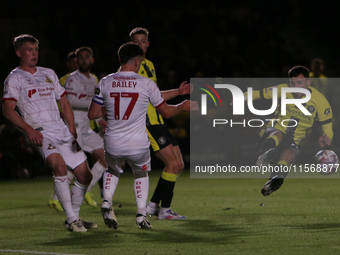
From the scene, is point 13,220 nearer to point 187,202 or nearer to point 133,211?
point 133,211

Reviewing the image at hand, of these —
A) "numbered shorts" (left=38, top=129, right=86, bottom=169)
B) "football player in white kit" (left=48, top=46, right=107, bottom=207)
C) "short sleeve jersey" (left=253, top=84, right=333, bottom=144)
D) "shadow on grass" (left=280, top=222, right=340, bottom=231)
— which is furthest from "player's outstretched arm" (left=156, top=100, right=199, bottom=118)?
"football player in white kit" (left=48, top=46, right=107, bottom=207)

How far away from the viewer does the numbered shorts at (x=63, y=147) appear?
6.21 metres

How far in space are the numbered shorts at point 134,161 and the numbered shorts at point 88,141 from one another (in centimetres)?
267

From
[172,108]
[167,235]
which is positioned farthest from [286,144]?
[167,235]

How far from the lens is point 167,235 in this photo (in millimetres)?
6129

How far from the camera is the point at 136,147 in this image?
6.24 m

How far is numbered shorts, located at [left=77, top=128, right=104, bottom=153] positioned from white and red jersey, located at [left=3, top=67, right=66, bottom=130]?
2.78 m

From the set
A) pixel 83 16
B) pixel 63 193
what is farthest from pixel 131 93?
pixel 83 16

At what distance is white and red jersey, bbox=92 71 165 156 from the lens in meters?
6.18

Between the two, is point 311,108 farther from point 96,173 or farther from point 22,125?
point 22,125

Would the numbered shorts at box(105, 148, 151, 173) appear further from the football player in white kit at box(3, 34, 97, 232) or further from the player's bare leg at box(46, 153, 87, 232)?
the player's bare leg at box(46, 153, 87, 232)

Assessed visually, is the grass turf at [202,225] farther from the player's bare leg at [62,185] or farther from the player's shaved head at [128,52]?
the player's shaved head at [128,52]

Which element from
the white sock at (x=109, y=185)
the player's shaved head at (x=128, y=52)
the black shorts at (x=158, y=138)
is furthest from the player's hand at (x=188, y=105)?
the white sock at (x=109, y=185)

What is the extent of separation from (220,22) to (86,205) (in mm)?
12285
